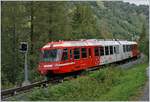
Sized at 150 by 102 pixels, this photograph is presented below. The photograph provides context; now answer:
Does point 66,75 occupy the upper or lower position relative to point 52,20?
lower

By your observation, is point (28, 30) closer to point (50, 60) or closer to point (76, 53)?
point (76, 53)

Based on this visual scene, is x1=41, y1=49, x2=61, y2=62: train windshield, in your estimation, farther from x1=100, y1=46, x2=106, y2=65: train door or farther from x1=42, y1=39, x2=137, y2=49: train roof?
x1=100, y1=46, x2=106, y2=65: train door

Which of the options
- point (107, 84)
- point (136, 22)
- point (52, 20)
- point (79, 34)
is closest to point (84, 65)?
point (107, 84)

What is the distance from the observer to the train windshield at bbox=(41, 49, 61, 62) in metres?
26.8

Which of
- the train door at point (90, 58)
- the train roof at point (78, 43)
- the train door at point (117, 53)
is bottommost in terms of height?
the train door at point (117, 53)

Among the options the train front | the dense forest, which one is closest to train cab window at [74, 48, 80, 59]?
the train front

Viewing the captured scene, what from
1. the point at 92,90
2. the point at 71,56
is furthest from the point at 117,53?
the point at 92,90

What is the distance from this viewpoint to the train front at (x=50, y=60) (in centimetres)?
2674

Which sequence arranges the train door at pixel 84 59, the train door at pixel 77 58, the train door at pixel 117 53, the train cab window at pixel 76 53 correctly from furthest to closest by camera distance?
the train door at pixel 117 53 < the train door at pixel 84 59 < the train cab window at pixel 76 53 < the train door at pixel 77 58

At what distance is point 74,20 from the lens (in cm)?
5594

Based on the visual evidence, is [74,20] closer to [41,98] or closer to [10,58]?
[10,58]

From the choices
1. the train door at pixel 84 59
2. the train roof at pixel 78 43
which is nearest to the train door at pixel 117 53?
the train roof at pixel 78 43

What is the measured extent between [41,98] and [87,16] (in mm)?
40106

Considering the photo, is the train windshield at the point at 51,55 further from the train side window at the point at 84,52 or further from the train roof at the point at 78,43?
the train side window at the point at 84,52
